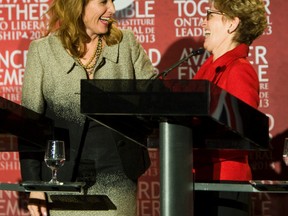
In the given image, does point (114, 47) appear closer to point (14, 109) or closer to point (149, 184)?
point (14, 109)

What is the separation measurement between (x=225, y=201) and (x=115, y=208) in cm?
62

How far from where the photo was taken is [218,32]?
3127mm

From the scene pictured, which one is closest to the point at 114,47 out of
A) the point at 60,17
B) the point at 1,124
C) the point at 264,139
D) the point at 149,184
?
the point at 60,17

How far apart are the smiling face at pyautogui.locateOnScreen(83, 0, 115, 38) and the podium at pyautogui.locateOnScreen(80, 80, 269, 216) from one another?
1.24 metres

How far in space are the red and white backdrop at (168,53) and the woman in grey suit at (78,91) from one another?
1536 millimetres

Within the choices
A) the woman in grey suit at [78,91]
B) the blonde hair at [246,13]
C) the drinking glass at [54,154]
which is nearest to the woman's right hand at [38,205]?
the woman in grey suit at [78,91]

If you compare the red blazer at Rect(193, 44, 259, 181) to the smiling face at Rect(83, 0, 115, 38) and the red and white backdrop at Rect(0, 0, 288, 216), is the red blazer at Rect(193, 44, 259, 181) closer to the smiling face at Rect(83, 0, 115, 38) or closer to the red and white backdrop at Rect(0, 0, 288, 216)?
Answer: the smiling face at Rect(83, 0, 115, 38)

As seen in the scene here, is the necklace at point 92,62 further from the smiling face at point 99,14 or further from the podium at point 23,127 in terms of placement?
the podium at point 23,127

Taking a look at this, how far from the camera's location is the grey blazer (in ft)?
10.2

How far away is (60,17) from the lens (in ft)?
10.7

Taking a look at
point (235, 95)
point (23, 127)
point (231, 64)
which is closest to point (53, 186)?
point (23, 127)

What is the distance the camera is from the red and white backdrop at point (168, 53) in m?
4.73

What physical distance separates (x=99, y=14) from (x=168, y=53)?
1633 millimetres

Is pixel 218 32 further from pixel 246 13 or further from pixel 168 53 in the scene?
pixel 168 53
